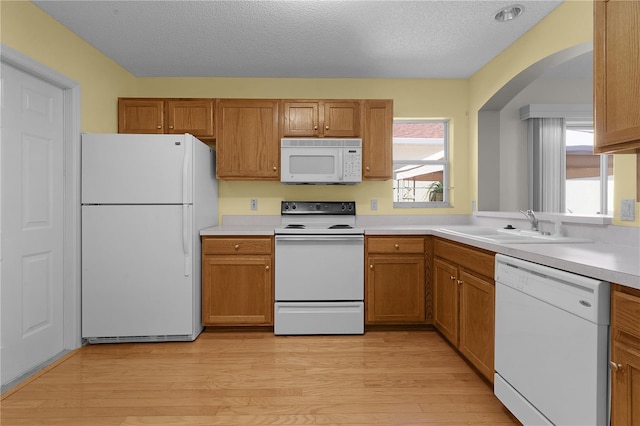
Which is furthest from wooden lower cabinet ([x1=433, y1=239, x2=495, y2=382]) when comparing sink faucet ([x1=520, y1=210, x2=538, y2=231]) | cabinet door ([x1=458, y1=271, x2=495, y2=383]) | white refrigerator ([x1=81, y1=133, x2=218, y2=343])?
white refrigerator ([x1=81, y1=133, x2=218, y2=343])

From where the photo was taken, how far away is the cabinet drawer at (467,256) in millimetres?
1984

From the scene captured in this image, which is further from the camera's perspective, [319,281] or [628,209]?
[319,281]

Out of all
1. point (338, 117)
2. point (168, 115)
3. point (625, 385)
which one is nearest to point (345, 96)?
point (338, 117)

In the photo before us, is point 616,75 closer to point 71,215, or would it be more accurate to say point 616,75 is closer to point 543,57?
point 543,57

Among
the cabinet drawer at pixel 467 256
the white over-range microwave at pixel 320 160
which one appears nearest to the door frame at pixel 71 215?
the white over-range microwave at pixel 320 160

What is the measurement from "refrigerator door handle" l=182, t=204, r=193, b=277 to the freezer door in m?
0.01

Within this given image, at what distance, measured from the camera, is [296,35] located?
2707 millimetres

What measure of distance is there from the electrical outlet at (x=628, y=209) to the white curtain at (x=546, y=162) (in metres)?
1.84

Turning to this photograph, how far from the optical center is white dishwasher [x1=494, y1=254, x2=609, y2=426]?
1.20m

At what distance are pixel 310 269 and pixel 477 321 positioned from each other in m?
1.36

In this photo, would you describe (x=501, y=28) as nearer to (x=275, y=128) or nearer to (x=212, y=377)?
(x=275, y=128)

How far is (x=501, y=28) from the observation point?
→ 262 centimetres

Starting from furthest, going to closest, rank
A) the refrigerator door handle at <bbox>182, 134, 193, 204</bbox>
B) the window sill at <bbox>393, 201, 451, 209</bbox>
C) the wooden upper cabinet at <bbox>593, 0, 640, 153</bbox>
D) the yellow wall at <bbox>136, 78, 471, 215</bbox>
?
the window sill at <bbox>393, 201, 451, 209</bbox>
the yellow wall at <bbox>136, 78, 471, 215</bbox>
the refrigerator door handle at <bbox>182, 134, 193, 204</bbox>
the wooden upper cabinet at <bbox>593, 0, 640, 153</bbox>

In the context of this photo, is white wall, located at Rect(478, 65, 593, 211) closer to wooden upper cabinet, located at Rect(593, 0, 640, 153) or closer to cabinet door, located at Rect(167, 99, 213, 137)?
wooden upper cabinet, located at Rect(593, 0, 640, 153)
